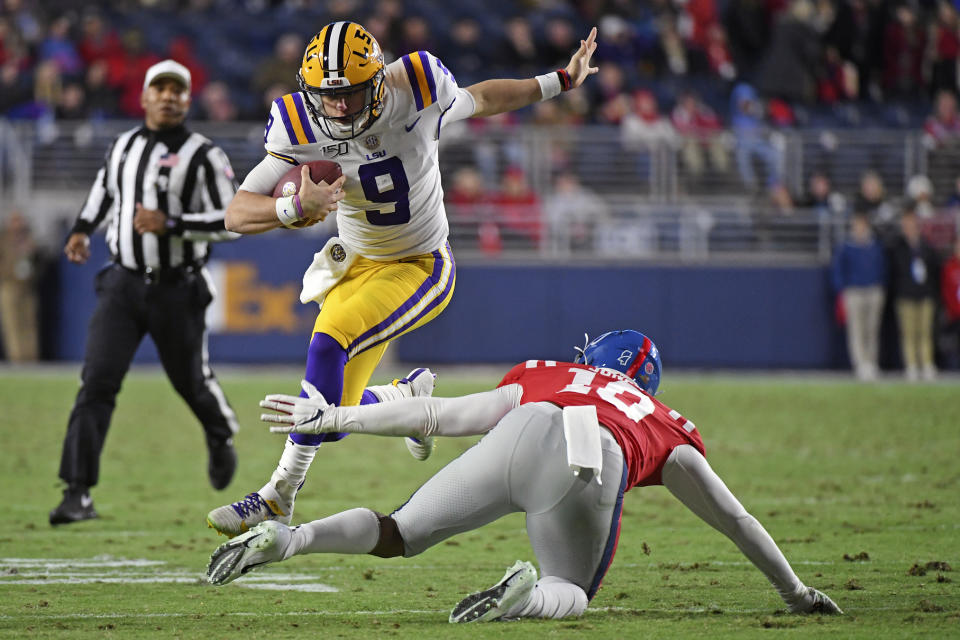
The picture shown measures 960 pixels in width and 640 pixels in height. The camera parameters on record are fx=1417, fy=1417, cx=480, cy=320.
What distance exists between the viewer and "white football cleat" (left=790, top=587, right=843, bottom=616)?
161 inches

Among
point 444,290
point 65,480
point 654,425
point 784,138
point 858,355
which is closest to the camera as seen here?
point 654,425

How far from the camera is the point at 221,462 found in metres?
6.66

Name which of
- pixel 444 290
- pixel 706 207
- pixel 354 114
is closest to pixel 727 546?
pixel 444 290

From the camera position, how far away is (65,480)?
6.11 m

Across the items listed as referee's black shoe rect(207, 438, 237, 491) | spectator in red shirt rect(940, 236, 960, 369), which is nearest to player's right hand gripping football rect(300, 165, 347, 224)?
referee's black shoe rect(207, 438, 237, 491)

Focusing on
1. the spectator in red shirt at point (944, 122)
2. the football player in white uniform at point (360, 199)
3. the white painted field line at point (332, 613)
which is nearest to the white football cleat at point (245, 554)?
the white painted field line at point (332, 613)

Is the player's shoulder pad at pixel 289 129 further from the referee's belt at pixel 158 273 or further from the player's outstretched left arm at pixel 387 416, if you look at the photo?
the referee's belt at pixel 158 273

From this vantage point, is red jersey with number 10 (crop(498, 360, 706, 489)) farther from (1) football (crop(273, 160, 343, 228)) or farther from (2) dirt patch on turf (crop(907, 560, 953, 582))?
(2) dirt patch on turf (crop(907, 560, 953, 582))

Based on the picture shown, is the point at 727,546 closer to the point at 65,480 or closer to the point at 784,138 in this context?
the point at 65,480

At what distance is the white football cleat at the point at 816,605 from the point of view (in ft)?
13.4

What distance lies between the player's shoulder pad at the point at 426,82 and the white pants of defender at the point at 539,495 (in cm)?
148

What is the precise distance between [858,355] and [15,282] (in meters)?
8.51

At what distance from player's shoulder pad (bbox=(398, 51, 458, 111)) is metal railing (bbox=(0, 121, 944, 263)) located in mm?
9557

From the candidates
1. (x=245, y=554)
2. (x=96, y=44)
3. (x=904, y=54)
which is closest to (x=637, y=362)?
(x=245, y=554)
